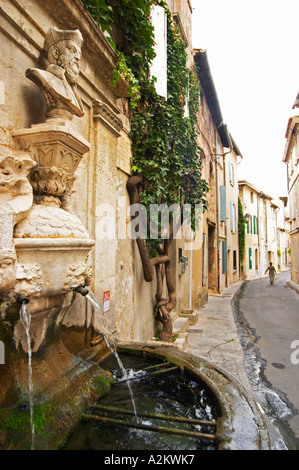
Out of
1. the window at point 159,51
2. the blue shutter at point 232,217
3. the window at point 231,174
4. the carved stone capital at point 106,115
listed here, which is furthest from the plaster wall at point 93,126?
the window at point 231,174

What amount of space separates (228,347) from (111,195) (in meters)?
3.99

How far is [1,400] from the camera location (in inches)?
62.7

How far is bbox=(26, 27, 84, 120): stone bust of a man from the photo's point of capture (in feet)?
6.40

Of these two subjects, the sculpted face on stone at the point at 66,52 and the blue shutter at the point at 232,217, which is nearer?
the sculpted face on stone at the point at 66,52

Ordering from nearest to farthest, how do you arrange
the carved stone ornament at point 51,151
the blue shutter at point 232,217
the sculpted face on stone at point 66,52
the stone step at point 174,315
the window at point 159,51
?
the carved stone ornament at point 51,151, the sculpted face on stone at point 66,52, the window at point 159,51, the stone step at point 174,315, the blue shutter at point 232,217

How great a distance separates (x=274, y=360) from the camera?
17.7 ft

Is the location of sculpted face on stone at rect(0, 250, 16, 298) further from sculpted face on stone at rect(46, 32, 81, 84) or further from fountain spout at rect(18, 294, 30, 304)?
sculpted face on stone at rect(46, 32, 81, 84)

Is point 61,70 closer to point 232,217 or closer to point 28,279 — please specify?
point 28,279

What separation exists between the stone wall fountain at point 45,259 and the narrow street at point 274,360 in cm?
243

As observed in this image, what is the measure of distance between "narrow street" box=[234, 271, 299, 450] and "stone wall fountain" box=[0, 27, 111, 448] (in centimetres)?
243

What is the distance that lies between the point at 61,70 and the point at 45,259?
1.24m

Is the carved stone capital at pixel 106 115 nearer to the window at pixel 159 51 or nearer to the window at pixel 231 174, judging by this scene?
the window at pixel 159 51

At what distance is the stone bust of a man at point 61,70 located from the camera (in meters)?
1.95

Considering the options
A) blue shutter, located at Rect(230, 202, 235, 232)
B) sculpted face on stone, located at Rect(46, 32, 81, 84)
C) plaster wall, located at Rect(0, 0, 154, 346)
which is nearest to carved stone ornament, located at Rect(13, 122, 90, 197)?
plaster wall, located at Rect(0, 0, 154, 346)
